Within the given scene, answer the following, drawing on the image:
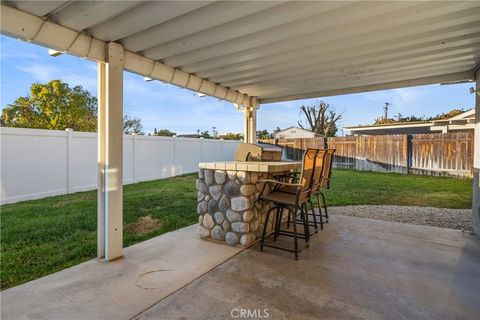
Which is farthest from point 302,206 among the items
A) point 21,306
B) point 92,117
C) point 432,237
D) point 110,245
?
point 92,117

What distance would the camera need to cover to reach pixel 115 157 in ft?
9.43

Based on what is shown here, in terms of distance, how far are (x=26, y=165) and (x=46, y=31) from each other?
4.54 meters

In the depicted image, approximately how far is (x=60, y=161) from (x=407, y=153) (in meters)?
11.9

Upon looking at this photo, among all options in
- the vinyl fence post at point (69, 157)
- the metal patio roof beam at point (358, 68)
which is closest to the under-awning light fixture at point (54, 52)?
the metal patio roof beam at point (358, 68)

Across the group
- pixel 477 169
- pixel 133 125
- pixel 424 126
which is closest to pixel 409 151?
pixel 424 126

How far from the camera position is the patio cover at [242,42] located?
211cm

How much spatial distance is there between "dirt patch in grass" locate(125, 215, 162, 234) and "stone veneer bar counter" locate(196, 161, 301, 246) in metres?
0.96

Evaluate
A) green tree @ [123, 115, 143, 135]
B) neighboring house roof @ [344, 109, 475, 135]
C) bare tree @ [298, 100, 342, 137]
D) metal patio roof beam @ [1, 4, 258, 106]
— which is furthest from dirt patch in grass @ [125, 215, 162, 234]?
bare tree @ [298, 100, 342, 137]

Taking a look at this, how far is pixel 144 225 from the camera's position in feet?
13.7

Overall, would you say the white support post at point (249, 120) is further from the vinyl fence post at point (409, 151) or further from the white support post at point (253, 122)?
the vinyl fence post at point (409, 151)

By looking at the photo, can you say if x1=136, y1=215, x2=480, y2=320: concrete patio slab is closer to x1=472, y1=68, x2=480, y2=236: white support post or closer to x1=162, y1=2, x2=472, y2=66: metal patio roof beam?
x1=472, y1=68, x2=480, y2=236: white support post

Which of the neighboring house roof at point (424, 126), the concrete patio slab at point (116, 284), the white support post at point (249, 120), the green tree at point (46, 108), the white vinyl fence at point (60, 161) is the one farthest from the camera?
the neighboring house roof at point (424, 126)

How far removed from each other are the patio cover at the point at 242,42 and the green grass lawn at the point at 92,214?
653 millimetres

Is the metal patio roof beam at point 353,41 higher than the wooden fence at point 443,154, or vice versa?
the metal patio roof beam at point 353,41
